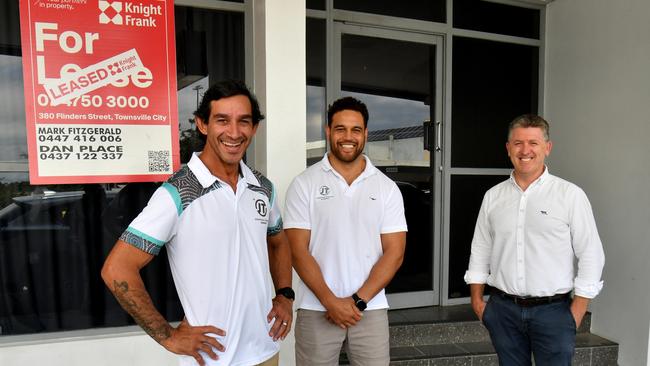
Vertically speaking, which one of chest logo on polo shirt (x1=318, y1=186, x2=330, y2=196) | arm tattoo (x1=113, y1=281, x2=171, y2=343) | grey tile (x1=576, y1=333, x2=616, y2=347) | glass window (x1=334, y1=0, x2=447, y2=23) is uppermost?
glass window (x1=334, y1=0, x2=447, y2=23)

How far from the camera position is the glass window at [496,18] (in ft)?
13.0

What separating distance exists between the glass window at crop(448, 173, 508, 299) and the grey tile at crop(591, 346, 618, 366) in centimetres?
105

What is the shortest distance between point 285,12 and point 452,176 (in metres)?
2.14

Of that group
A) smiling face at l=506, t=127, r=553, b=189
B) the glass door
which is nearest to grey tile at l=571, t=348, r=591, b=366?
the glass door

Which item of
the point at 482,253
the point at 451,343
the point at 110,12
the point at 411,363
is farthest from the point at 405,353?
the point at 110,12

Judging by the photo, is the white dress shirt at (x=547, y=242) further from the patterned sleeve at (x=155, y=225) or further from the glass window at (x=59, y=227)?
the glass window at (x=59, y=227)

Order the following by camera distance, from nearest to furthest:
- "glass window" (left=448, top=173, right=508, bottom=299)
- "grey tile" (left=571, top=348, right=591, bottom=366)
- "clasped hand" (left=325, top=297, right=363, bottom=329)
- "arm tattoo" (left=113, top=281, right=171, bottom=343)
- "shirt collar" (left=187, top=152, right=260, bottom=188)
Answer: "arm tattoo" (left=113, top=281, right=171, bottom=343) → "shirt collar" (left=187, top=152, right=260, bottom=188) → "clasped hand" (left=325, top=297, right=363, bottom=329) → "grey tile" (left=571, top=348, right=591, bottom=366) → "glass window" (left=448, top=173, right=508, bottom=299)

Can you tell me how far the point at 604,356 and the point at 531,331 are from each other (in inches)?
74.2

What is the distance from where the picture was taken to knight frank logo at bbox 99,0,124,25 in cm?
266

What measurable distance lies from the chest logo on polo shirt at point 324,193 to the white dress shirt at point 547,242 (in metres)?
0.85

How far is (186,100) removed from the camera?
2.99 metres

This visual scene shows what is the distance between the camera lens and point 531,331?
2.06m

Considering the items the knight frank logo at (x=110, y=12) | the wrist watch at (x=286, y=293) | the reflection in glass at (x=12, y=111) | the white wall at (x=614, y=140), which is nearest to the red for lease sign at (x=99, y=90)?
the knight frank logo at (x=110, y=12)

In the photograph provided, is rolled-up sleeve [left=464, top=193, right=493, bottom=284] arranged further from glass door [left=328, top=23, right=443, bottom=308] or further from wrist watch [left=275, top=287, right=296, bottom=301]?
glass door [left=328, top=23, right=443, bottom=308]
